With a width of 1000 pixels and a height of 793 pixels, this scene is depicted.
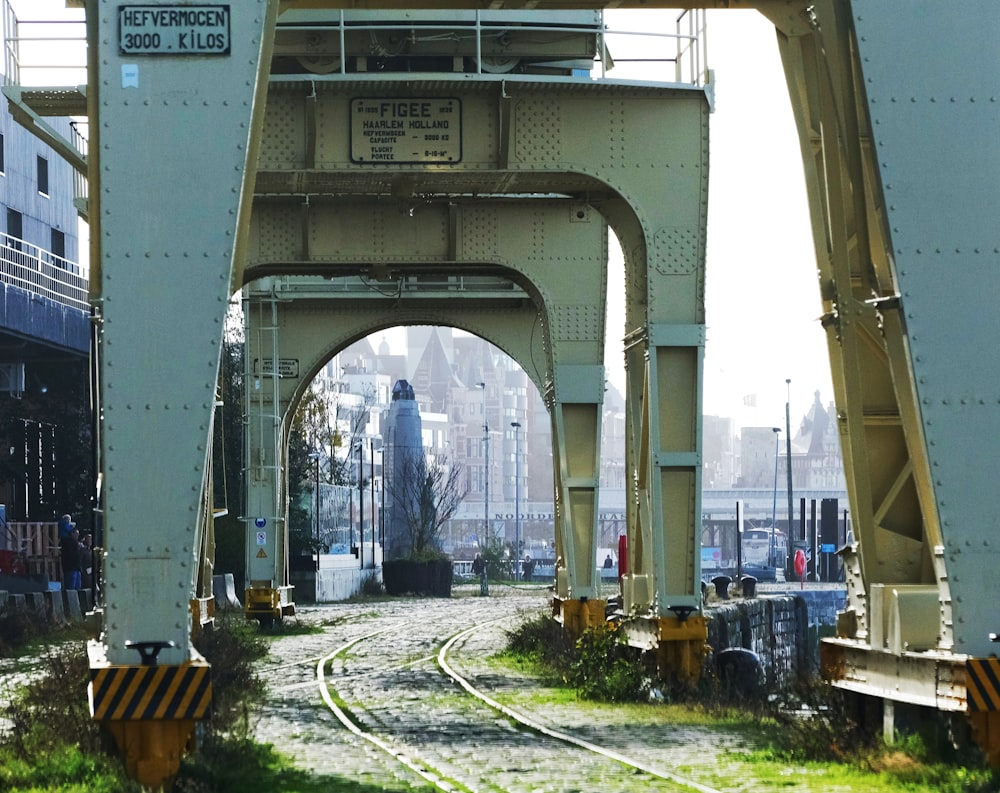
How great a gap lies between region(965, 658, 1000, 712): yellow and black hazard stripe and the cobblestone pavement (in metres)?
1.63

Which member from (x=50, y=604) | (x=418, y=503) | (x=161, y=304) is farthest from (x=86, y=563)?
(x=418, y=503)

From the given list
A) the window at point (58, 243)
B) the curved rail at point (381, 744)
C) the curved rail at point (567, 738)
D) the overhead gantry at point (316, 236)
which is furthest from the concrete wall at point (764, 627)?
the window at point (58, 243)

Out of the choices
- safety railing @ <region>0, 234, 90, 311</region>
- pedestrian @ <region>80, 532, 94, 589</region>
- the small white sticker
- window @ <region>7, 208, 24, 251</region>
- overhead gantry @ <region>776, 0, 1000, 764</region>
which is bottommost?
pedestrian @ <region>80, 532, 94, 589</region>

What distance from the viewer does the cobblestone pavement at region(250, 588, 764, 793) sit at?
11.7 meters

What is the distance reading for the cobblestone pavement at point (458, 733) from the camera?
11.7 meters

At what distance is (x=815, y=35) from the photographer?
12.4m

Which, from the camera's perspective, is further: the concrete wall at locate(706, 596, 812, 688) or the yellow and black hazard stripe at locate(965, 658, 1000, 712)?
the concrete wall at locate(706, 596, 812, 688)

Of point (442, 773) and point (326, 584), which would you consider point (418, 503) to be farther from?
point (442, 773)

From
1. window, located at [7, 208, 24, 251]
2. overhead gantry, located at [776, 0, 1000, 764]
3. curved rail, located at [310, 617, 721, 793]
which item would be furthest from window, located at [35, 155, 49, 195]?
overhead gantry, located at [776, 0, 1000, 764]

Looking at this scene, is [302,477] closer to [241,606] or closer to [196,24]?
[241,606]

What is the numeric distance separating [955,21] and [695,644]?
366 inches

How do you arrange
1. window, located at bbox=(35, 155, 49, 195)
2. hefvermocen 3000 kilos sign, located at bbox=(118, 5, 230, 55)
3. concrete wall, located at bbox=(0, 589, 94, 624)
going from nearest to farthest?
hefvermocen 3000 kilos sign, located at bbox=(118, 5, 230, 55) → concrete wall, located at bbox=(0, 589, 94, 624) → window, located at bbox=(35, 155, 49, 195)

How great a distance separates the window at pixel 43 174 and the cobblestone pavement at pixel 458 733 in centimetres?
2491

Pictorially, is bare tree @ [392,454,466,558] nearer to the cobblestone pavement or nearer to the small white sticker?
the cobblestone pavement
